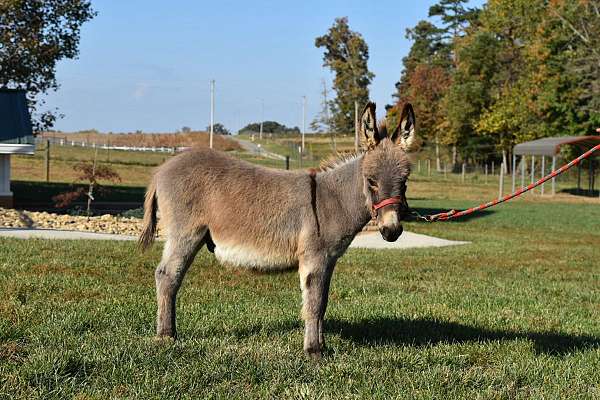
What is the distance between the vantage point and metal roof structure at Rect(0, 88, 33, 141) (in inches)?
843

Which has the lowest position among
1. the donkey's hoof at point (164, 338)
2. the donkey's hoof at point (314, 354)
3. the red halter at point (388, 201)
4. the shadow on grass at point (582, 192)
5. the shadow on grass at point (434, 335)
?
the shadow on grass at point (582, 192)

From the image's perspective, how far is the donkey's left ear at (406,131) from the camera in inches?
218

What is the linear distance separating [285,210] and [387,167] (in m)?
0.94

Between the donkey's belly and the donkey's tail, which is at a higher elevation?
the donkey's tail

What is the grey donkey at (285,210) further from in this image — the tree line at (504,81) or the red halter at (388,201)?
the tree line at (504,81)

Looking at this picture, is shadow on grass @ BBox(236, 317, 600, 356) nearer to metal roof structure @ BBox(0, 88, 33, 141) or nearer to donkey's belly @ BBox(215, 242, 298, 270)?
donkey's belly @ BBox(215, 242, 298, 270)

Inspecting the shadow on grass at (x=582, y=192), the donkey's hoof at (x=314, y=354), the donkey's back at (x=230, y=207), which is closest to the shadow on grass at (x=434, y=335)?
the donkey's hoof at (x=314, y=354)

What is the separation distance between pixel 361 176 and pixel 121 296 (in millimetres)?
3891

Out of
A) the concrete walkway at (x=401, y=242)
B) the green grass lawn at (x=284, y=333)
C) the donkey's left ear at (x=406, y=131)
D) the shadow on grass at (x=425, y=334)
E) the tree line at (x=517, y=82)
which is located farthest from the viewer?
the tree line at (x=517, y=82)

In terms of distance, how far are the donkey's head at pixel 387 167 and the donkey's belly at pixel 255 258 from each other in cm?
86

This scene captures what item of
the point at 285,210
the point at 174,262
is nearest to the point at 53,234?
the point at 174,262

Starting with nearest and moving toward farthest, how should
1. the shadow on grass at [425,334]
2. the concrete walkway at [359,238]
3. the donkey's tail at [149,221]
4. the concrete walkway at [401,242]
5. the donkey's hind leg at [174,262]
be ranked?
1. the donkey's hind leg at [174,262]
2. the donkey's tail at [149,221]
3. the shadow on grass at [425,334]
4. the concrete walkway at [359,238]
5. the concrete walkway at [401,242]

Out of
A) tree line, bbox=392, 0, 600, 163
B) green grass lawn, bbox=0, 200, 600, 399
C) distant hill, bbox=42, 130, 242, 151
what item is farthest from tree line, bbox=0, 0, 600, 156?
green grass lawn, bbox=0, 200, 600, 399

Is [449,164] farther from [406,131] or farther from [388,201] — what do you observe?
[388,201]
